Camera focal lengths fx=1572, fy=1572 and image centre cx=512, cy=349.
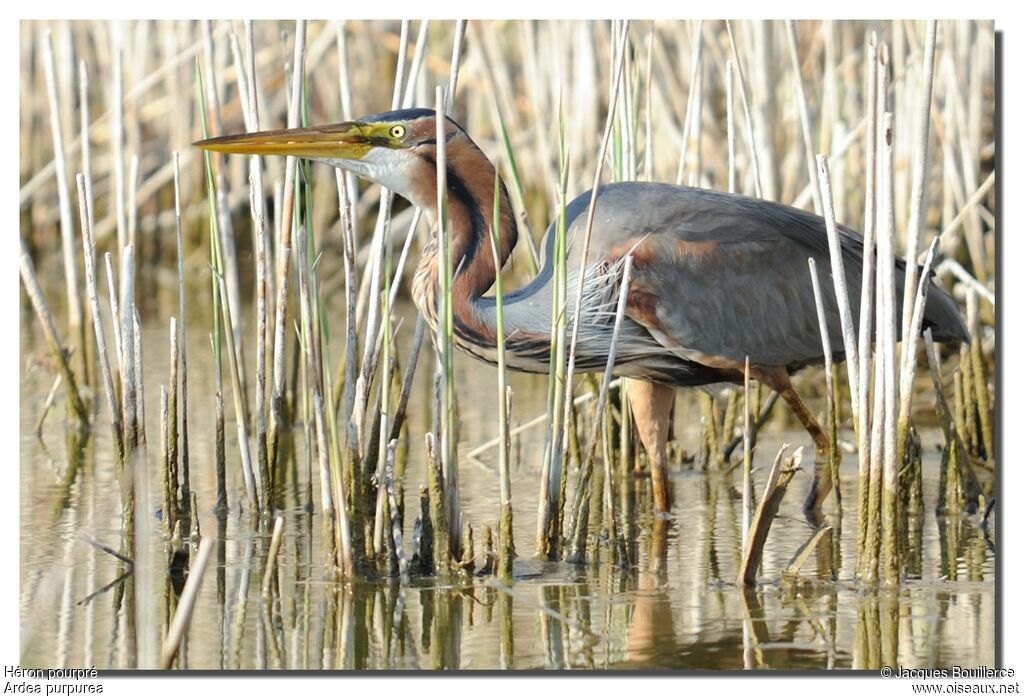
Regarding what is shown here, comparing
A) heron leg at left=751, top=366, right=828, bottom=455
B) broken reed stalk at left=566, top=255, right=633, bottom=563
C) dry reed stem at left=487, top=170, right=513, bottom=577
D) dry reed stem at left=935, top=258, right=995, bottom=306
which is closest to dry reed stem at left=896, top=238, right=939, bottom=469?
broken reed stalk at left=566, top=255, right=633, bottom=563

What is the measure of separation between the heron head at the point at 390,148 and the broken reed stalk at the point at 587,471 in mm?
699

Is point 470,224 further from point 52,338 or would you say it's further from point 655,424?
point 52,338

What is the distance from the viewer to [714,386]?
506 centimetres

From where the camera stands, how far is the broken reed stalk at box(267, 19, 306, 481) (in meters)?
3.98

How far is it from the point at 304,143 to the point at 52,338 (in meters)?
1.69

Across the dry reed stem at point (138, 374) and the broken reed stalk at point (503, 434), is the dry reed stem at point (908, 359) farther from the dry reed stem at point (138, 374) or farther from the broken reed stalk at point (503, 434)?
the dry reed stem at point (138, 374)

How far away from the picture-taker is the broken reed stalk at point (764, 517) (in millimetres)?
3525

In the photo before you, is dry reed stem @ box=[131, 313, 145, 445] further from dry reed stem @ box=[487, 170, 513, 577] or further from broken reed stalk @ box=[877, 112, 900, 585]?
broken reed stalk @ box=[877, 112, 900, 585]

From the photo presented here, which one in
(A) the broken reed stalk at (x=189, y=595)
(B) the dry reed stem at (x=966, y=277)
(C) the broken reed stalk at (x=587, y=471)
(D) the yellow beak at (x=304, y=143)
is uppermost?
(D) the yellow beak at (x=304, y=143)

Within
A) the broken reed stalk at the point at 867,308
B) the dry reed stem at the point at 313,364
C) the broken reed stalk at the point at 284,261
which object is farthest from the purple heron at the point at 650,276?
the broken reed stalk at the point at 867,308

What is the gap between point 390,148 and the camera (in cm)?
422

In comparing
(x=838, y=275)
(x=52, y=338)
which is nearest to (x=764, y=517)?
(x=838, y=275)

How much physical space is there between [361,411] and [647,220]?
1.20m

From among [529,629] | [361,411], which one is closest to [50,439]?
[361,411]
